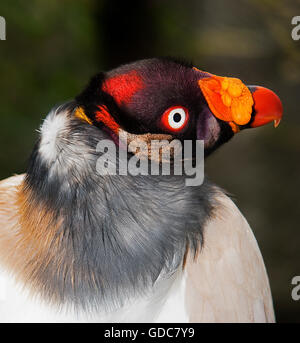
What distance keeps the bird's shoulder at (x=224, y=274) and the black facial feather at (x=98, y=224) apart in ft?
0.54

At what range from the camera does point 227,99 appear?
1.53m

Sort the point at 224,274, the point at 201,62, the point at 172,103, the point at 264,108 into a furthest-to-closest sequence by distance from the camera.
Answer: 1. the point at 201,62
2. the point at 224,274
3. the point at 264,108
4. the point at 172,103

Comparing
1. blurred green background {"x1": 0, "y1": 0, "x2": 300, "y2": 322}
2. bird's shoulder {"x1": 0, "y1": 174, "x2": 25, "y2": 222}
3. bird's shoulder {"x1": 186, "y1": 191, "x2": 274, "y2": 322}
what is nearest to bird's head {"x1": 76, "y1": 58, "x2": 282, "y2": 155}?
bird's shoulder {"x1": 186, "y1": 191, "x2": 274, "y2": 322}

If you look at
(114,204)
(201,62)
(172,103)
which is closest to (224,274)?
(114,204)

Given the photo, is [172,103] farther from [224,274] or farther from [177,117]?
[224,274]

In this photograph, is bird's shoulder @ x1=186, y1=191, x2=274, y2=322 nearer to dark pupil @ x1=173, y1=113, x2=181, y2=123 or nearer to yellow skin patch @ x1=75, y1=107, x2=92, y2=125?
dark pupil @ x1=173, y1=113, x2=181, y2=123

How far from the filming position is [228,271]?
68.0 inches

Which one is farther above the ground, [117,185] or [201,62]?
[201,62]

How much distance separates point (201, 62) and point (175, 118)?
3.34 metres

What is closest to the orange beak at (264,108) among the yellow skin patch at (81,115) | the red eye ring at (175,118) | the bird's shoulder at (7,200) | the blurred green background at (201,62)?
the red eye ring at (175,118)

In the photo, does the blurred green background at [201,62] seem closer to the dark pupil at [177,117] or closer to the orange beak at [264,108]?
the orange beak at [264,108]

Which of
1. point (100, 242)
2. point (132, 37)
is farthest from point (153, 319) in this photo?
point (132, 37)

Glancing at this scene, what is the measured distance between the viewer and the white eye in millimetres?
1440

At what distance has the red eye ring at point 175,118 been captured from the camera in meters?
1.44
